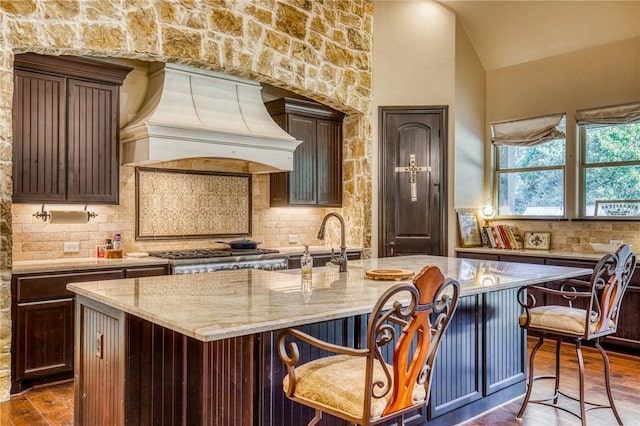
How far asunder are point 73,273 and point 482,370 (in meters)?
3.22

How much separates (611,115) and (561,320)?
3467 millimetres

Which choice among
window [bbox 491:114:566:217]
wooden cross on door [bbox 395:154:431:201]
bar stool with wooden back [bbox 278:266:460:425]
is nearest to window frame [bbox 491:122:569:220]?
window [bbox 491:114:566:217]

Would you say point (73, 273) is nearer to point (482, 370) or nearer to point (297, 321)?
point (297, 321)

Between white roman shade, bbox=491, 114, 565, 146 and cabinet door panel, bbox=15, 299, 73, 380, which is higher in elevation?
white roman shade, bbox=491, 114, 565, 146

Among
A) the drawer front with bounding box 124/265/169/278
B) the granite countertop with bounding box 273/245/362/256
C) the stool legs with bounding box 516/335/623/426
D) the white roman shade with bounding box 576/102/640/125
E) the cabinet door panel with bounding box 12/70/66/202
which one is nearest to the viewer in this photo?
the stool legs with bounding box 516/335/623/426

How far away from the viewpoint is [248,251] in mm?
5453

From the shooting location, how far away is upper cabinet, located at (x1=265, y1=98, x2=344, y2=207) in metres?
6.04

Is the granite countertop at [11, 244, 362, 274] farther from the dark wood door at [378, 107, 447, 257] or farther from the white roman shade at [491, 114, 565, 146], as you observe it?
the white roman shade at [491, 114, 565, 146]

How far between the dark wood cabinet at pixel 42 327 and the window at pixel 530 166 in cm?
507

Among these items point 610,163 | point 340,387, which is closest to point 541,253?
point 610,163

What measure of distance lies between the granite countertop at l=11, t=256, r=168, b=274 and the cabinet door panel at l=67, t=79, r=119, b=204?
0.55 m

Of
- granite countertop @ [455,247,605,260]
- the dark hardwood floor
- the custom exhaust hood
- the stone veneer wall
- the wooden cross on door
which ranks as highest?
the stone veneer wall

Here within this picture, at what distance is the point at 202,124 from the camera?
4.87m

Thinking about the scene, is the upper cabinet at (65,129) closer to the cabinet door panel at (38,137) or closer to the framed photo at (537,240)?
the cabinet door panel at (38,137)
